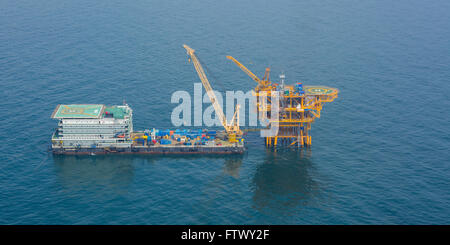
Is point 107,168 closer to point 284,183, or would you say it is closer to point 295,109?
point 284,183

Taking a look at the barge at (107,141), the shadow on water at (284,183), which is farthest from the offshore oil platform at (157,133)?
the shadow on water at (284,183)

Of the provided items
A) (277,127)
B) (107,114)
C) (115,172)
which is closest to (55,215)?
(115,172)

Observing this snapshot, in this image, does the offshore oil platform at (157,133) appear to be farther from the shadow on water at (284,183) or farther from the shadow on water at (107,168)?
the shadow on water at (284,183)

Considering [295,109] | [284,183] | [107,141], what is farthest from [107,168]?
[295,109]

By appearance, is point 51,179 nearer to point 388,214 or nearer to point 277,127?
point 277,127

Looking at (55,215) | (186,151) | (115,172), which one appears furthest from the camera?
(186,151)
